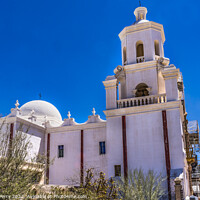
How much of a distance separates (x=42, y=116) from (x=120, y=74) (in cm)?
1178

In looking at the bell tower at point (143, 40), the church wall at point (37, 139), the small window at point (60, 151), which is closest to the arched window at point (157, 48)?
the bell tower at point (143, 40)

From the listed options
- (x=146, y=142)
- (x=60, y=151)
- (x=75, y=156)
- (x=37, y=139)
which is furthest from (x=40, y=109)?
(x=146, y=142)

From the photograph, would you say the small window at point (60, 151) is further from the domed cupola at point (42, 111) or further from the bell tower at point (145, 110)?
the domed cupola at point (42, 111)

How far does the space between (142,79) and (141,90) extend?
966 mm

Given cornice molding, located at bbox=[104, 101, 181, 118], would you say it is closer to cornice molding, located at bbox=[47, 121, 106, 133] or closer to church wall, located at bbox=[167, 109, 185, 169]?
church wall, located at bbox=[167, 109, 185, 169]

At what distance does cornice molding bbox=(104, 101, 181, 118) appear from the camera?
20.6 metres

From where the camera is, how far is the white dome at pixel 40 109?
32.3 m

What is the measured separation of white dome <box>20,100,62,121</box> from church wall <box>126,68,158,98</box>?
12256mm

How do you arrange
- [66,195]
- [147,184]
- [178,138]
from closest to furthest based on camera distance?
[66,195], [147,184], [178,138]

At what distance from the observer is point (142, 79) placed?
23.5m

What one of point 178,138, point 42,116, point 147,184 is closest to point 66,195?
point 147,184

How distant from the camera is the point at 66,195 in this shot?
37.0ft

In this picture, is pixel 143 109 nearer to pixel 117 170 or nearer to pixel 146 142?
pixel 146 142

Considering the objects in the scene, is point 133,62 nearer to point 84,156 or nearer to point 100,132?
point 100,132
